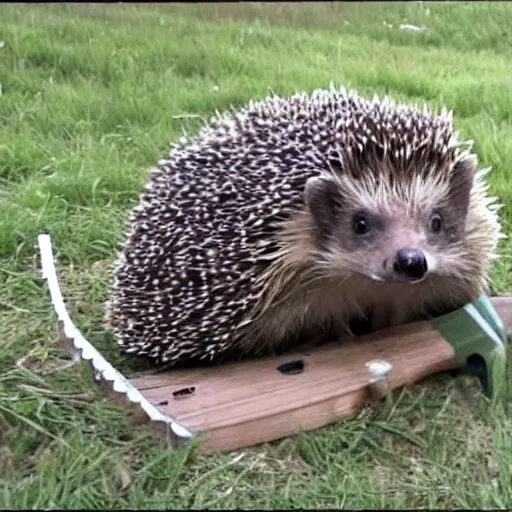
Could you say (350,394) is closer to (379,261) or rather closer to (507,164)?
(379,261)

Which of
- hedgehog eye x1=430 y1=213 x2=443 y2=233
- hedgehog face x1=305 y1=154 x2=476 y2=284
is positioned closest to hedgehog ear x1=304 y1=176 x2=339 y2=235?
hedgehog face x1=305 y1=154 x2=476 y2=284

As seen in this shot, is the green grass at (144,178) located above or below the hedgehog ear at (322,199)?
below

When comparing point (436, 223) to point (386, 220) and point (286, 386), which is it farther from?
point (286, 386)

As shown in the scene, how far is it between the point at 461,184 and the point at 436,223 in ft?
0.40

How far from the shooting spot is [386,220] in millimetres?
2277

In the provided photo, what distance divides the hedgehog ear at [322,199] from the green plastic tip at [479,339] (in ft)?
1.32

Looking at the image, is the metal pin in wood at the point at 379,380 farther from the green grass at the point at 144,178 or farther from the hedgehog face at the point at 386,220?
the hedgehog face at the point at 386,220

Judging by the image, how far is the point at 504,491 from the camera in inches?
82.5

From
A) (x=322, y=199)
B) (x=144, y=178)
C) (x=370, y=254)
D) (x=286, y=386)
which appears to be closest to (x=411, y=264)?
→ (x=370, y=254)

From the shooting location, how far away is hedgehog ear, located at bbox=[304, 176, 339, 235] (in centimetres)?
231

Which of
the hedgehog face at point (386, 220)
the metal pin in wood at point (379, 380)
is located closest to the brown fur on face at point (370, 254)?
the hedgehog face at point (386, 220)

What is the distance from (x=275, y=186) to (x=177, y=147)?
471 mm

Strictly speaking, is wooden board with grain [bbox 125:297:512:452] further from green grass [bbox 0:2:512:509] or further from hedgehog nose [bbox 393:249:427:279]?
hedgehog nose [bbox 393:249:427:279]

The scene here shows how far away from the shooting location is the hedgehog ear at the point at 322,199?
2.31 m
